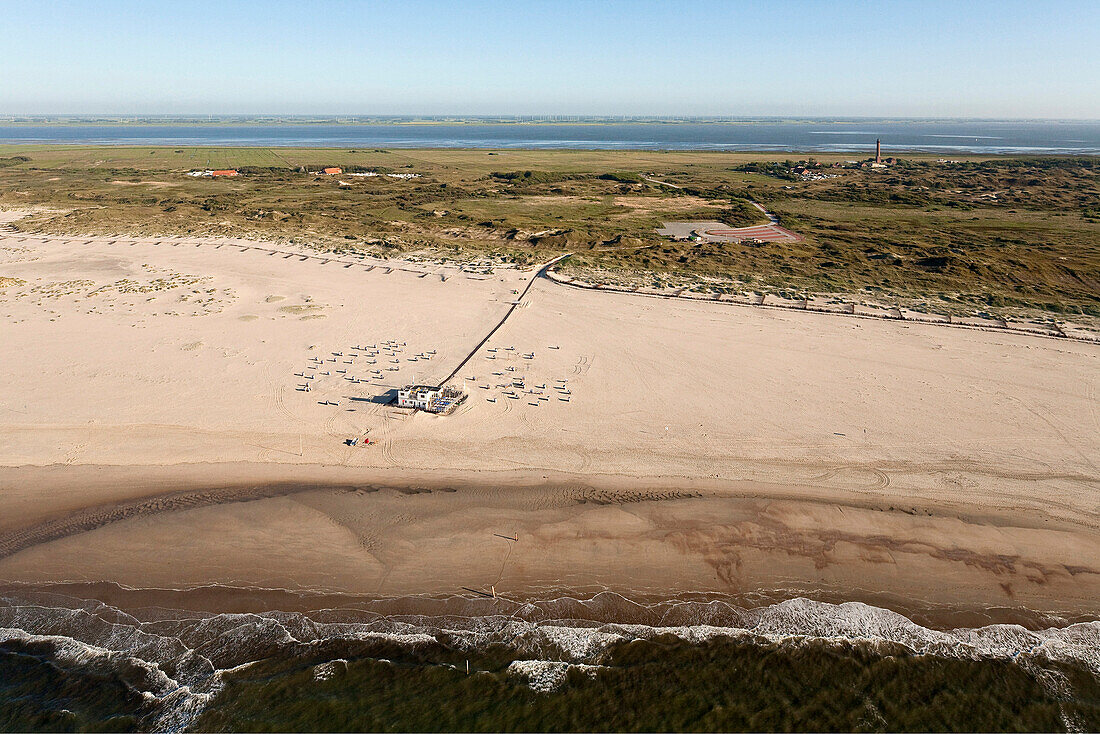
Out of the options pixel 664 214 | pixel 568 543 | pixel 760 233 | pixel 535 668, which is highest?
pixel 664 214

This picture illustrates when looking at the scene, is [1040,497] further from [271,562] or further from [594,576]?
[271,562]

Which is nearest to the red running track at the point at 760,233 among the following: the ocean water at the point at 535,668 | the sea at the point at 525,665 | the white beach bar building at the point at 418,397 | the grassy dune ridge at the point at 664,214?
the grassy dune ridge at the point at 664,214

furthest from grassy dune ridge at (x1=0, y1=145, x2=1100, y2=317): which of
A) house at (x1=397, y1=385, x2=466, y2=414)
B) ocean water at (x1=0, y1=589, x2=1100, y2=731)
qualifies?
ocean water at (x1=0, y1=589, x2=1100, y2=731)

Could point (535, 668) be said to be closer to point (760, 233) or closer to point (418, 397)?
point (418, 397)

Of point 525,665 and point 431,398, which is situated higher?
point 431,398

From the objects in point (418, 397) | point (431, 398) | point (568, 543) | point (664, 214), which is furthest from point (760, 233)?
point (568, 543)
